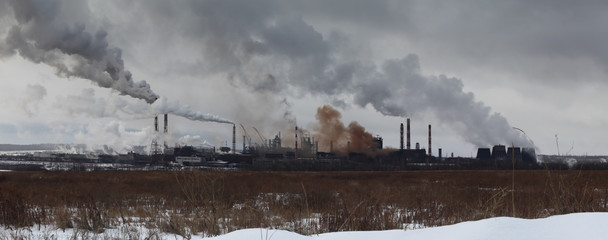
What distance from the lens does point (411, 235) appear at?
4.76 m

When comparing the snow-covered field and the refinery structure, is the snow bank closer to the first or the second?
the snow-covered field

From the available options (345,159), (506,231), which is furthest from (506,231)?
(345,159)

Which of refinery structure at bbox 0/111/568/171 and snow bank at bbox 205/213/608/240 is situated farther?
refinery structure at bbox 0/111/568/171

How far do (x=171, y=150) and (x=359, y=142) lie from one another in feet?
180

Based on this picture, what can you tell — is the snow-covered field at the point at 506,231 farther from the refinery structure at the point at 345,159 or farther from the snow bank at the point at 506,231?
the refinery structure at the point at 345,159

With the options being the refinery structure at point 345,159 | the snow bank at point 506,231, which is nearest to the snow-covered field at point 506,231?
the snow bank at point 506,231

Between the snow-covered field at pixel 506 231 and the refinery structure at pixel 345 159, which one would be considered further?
the refinery structure at pixel 345 159

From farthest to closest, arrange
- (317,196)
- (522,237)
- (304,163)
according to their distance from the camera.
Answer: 1. (304,163)
2. (317,196)
3. (522,237)

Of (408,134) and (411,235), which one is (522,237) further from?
(408,134)

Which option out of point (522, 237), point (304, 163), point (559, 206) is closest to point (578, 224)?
point (522, 237)

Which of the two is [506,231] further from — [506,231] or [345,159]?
[345,159]

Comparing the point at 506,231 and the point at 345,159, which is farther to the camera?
the point at 345,159


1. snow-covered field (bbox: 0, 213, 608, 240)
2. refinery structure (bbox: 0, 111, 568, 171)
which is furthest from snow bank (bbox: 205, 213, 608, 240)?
refinery structure (bbox: 0, 111, 568, 171)

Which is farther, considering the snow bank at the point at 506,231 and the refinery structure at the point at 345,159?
the refinery structure at the point at 345,159
